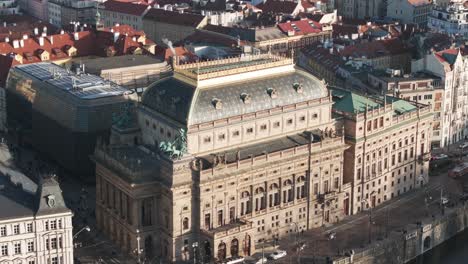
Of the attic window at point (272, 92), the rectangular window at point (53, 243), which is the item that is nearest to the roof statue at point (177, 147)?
the attic window at point (272, 92)

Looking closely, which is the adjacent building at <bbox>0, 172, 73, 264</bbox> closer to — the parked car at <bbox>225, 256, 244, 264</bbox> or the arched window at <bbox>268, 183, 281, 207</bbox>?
the parked car at <bbox>225, 256, 244, 264</bbox>

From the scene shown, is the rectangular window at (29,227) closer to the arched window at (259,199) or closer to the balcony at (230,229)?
the balcony at (230,229)

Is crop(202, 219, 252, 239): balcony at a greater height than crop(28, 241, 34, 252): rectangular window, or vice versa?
crop(28, 241, 34, 252): rectangular window

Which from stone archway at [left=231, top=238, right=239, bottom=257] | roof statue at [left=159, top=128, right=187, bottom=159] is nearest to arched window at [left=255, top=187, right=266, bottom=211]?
stone archway at [left=231, top=238, right=239, bottom=257]

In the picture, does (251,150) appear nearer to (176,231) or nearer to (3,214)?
(176,231)

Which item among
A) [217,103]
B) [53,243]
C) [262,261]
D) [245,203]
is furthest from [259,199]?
[53,243]

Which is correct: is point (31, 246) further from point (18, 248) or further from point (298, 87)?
point (298, 87)

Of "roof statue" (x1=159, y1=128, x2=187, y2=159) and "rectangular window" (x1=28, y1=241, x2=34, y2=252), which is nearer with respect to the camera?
"rectangular window" (x1=28, y1=241, x2=34, y2=252)
